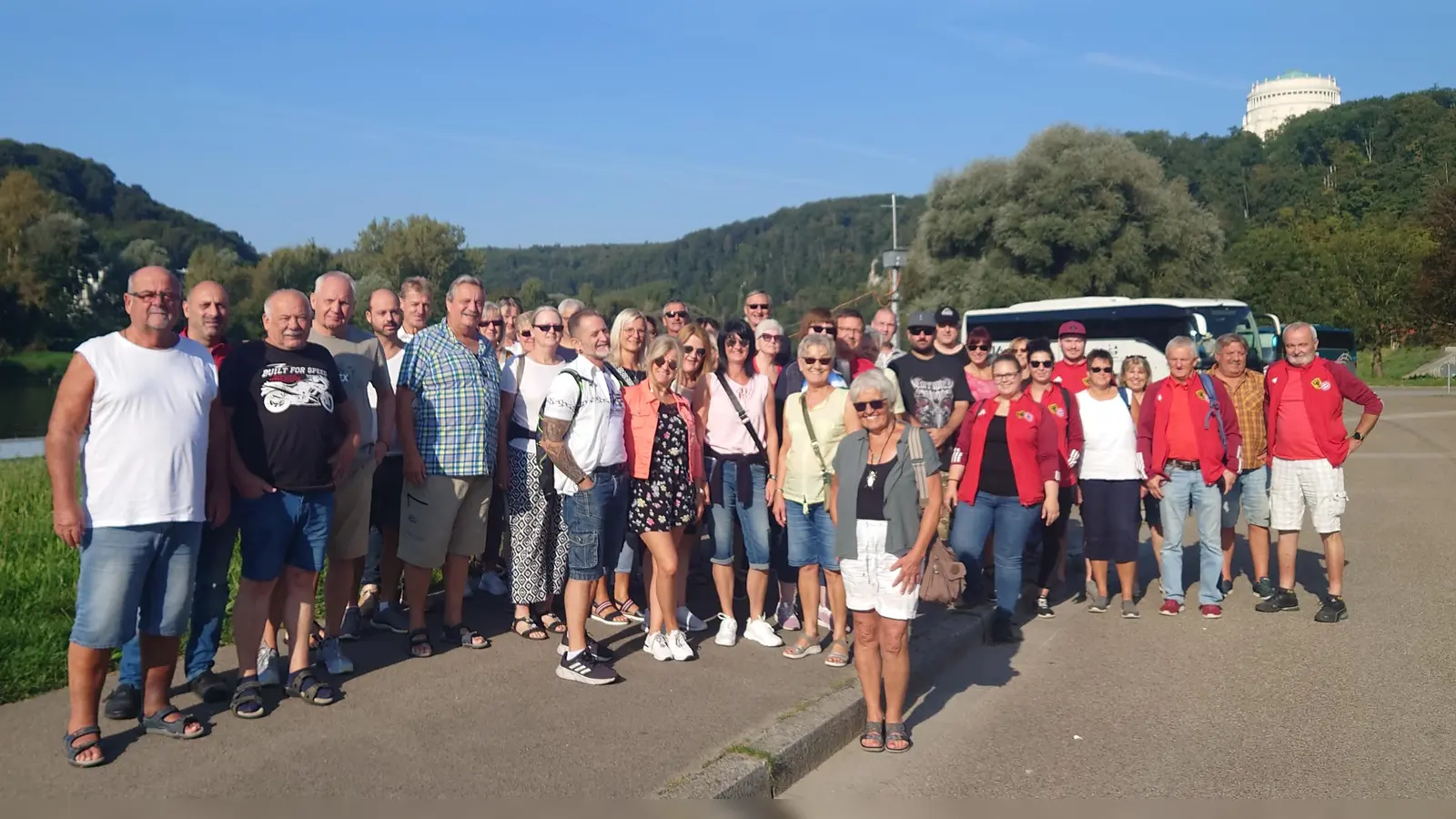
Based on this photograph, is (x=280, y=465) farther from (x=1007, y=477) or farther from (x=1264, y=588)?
(x=1264, y=588)

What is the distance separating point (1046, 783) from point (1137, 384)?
4948mm

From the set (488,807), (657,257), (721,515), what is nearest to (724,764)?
(488,807)

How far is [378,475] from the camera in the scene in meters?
6.54

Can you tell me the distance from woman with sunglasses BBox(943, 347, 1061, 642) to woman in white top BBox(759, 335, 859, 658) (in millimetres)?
1252

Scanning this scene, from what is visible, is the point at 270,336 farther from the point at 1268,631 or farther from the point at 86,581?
the point at 1268,631

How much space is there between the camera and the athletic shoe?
7852 mm

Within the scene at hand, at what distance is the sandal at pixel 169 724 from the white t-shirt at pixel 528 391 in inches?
94.1

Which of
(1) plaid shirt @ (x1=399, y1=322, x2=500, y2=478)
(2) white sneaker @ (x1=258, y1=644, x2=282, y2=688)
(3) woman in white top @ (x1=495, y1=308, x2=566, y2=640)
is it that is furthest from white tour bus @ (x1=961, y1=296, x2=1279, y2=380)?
(2) white sneaker @ (x1=258, y1=644, x2=282, y2=688)

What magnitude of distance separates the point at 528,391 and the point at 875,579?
8.43 ft

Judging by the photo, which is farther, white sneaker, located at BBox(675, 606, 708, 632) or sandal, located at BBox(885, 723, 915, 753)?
white sneaker, located at BBox(675, 606, 708, 632)

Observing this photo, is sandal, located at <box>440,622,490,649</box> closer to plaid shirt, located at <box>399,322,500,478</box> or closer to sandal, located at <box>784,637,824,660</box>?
plaid shirt, located at <box>399,322,500,478</box>

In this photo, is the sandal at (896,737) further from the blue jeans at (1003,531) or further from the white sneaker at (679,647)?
the blue jeans at (1003,531)

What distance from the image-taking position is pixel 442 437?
6020mm

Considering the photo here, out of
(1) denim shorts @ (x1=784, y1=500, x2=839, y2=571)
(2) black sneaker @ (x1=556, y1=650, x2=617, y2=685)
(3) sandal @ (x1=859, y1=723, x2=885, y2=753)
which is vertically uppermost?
(1) denim shorts @ (x1=784, y1=500, x2=839, y2=571)
